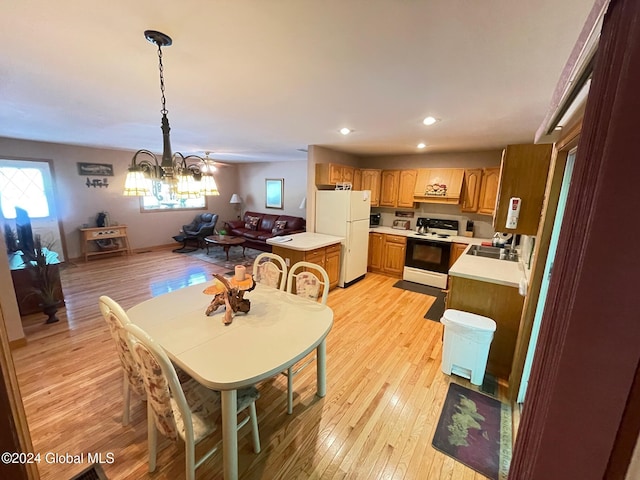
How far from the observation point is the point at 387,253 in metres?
4.97

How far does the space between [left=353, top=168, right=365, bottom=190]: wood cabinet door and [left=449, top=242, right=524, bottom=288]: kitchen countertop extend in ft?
8.73

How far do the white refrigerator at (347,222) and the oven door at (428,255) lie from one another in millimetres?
852

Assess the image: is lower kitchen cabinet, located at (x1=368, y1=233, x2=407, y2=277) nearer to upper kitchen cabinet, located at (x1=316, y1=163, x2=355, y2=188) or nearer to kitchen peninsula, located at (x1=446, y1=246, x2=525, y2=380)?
upper kitchen cabinet, located at (x1=316, y1=163, x2=355, y2=188)

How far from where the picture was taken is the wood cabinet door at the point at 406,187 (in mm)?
4887

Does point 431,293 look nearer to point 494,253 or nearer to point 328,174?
point 494,253

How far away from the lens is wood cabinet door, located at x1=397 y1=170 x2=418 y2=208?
489 centimetres

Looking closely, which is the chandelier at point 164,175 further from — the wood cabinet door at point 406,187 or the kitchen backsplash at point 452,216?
the kitchen backsplash at point 452,216

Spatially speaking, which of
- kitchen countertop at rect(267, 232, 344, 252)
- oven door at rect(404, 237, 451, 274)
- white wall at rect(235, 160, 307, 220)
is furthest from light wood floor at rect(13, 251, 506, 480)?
white wall at rect(235, 160, 307, 220)

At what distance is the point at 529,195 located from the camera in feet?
6.95

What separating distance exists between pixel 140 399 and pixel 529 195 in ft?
11.8

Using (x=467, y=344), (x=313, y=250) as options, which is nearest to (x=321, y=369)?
(x=467, y=344)

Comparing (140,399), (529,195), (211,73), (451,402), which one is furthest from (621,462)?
(140,399)

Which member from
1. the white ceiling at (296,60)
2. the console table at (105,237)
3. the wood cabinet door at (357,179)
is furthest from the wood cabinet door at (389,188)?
the console table at (105,237)

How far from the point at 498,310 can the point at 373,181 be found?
349cm
